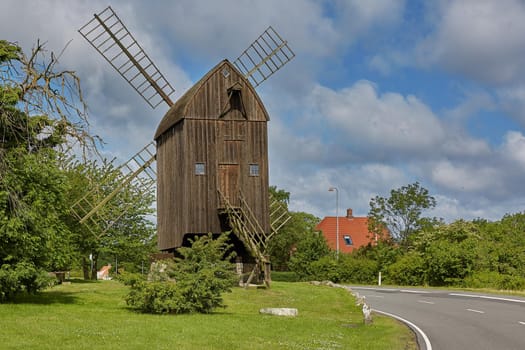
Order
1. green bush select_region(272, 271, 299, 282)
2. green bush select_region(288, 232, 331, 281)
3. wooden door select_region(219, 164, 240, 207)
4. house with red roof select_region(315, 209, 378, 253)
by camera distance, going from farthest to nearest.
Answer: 1. house with red roof select_region(315, 209, 378, 253)
2. green bush select_region(272, 271, 299, 282)
3. green bush select_region(288, 232, 331, 281)
4. wooden door select_region(219, 164, 240, 207)

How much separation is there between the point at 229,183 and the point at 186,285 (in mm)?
15015

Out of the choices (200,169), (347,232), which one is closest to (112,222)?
(200,169)

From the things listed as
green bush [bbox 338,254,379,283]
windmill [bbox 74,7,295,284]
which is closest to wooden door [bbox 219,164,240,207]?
windmill [bbox 74,7,295,284]

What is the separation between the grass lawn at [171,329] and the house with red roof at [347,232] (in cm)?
5963

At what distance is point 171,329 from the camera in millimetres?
18812

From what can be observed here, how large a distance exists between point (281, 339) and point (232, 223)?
18.9 m

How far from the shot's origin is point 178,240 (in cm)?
3869

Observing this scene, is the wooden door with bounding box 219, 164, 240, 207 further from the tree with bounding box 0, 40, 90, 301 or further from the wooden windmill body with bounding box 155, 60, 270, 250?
the tree with bounding box 0, 40, 90, 301

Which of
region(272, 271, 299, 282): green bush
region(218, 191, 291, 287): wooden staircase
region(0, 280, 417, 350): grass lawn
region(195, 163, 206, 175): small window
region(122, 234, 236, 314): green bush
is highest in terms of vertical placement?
region(195, 163, 206, 175): small window

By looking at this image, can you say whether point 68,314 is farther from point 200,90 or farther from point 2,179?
point 200,90

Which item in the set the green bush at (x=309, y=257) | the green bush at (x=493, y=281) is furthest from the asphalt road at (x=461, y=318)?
the green bush at (x=309, y=257)

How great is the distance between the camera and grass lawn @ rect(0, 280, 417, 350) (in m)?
16.6

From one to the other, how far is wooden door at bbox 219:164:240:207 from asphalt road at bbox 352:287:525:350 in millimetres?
8614

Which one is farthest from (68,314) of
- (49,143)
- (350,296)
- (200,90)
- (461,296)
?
Result: (461,296)
